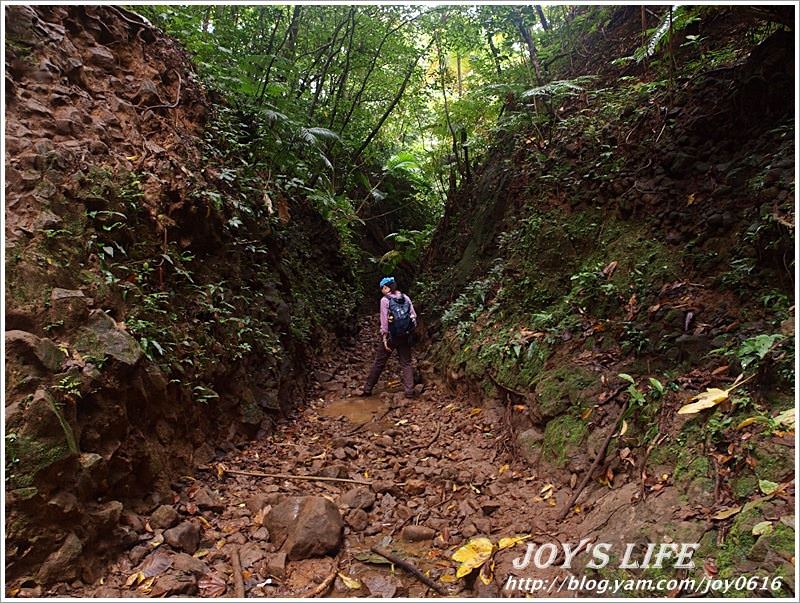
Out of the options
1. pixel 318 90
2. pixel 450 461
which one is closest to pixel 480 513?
pixel 450 461

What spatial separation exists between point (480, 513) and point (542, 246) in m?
4.03

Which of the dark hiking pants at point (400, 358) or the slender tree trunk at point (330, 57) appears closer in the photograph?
the dark hiking pants at point (400, 358)

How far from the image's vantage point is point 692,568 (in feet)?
8.16

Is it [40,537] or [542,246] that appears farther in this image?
[542,246]

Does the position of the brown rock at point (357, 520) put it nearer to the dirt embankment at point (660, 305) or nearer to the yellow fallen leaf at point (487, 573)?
the yellow fallen leaf at point (487, 573)

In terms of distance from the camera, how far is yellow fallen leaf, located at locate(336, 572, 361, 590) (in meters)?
3.26

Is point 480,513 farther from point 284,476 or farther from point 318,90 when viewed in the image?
point 318,90

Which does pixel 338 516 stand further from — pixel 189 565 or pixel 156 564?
pixel 156 564

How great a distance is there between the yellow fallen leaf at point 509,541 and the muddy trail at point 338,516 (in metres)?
0.04

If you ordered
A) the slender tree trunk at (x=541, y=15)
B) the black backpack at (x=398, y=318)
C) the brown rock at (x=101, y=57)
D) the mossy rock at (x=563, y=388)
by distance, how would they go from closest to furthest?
the mossy rock at (x=563, y=388) → the brown rock at (x=101, y=57) → the black backpack at (x=398, y=318) → the slender tree trunk at (x=541, y=15)

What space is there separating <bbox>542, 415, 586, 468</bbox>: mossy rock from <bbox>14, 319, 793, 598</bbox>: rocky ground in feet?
0.65

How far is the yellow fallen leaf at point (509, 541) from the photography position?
3.36m

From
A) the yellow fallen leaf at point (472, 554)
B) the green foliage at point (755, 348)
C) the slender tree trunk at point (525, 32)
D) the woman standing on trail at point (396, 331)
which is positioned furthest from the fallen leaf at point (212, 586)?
the slender tree trunk at point (525, 32)

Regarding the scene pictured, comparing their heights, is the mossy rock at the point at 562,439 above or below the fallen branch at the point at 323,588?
above
